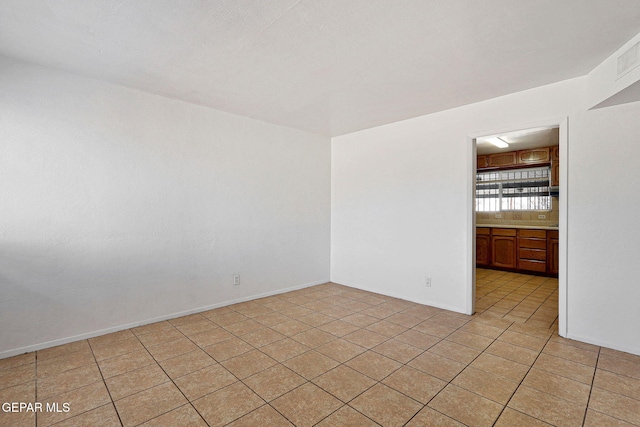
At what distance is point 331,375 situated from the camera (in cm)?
226

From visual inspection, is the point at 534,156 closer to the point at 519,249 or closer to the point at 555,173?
the point at 555,173

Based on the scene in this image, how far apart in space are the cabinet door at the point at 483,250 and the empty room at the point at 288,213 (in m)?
1.78

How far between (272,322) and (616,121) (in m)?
3.66

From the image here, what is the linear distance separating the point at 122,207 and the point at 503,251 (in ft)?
20.2

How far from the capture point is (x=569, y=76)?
2762 millimetres

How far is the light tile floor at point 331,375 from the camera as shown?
1.83 metres

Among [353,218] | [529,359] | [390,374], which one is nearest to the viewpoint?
[390,374]

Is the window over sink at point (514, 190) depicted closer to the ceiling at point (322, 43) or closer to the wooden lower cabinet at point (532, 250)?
the wooden lower cabinet at point (532, 250)

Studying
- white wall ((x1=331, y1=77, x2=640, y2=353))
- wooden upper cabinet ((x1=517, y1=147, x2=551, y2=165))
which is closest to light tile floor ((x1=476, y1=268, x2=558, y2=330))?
white wall ((x1=331, y1=77, x2=640, y2=353))

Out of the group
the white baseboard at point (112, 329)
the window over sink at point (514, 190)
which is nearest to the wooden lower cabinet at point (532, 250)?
the window over sink at point (514, 190)

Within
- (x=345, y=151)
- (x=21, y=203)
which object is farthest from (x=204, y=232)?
(x=345, y=151)

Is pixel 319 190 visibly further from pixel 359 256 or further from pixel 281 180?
pixel 359 256

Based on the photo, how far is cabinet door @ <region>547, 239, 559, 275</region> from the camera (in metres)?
5.23

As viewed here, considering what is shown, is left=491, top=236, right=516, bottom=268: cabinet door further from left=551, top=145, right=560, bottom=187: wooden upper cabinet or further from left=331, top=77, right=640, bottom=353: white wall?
left=331, top=77, right=640, bottom=353: white wall
